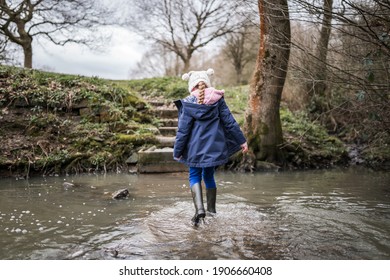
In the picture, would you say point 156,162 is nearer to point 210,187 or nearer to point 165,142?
point 165,142

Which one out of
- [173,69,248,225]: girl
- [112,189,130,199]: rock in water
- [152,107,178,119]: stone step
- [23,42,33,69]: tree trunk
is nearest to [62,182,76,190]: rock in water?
[112,189,130,199]: rock in water

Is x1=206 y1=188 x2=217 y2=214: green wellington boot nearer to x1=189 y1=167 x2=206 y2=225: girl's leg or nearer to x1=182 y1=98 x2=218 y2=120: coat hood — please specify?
x1=189 y1=167 x2=206 y2=225: girl's leg

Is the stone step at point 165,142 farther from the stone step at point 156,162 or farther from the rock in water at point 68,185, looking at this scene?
the rock in water at point 68,185

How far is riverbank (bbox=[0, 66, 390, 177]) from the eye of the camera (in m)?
8.52

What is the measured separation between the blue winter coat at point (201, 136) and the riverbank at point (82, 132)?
4252mm

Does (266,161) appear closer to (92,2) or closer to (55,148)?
(55,148)

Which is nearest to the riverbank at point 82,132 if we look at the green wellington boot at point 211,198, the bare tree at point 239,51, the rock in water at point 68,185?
the rock in water at point 68,185

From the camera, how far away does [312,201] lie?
5.97 metres

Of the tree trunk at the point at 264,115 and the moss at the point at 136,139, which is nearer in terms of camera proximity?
the tree trunk at the point at 264,115

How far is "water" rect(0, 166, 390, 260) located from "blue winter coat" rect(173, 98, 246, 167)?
0.81 m

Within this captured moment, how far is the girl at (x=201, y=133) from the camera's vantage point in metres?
4.55

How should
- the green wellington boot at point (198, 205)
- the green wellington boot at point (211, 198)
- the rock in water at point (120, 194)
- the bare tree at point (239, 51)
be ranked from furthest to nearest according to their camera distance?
the bare tree at point (239, 51) < the rock in water at point (120, 194) < the green wellington boot at point (211, 198) < the green wellington boot at point (198, 205)

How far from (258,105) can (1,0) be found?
13.4 metres

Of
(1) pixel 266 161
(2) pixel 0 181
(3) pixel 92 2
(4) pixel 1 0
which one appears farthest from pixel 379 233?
(3) pixel 92 2
